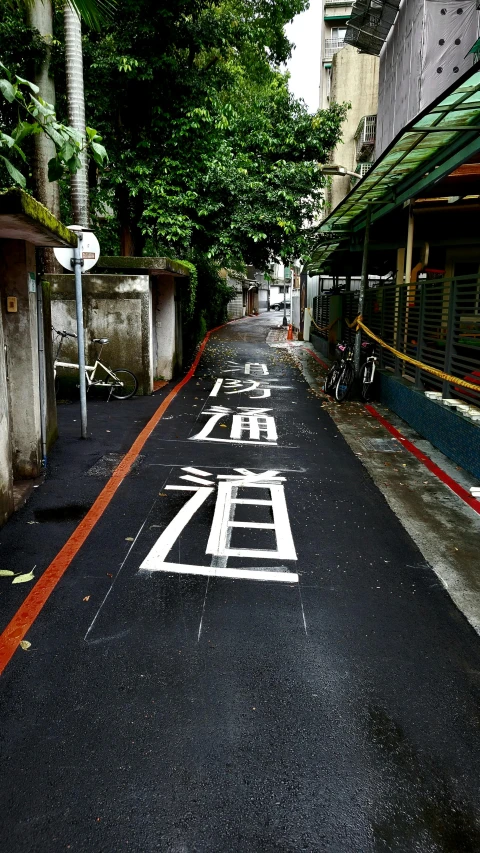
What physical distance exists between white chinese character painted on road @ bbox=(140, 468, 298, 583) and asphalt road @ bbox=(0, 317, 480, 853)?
0.08 feet

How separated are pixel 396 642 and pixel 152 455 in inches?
183

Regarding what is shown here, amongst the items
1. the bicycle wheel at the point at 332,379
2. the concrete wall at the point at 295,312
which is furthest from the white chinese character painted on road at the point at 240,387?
the concrete wall at the point at 295,312

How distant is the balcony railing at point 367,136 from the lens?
1053 inches

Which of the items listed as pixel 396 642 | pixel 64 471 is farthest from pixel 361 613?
pixel 64 471

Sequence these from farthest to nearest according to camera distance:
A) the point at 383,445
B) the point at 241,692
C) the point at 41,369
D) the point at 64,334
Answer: the point at 64,334, the point at 383,445, the point at 41,369, the point at 241,692

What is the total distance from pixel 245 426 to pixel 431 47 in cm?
949

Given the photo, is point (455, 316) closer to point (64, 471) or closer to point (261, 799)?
point (64, 471)

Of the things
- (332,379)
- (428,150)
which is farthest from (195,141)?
(428,150)

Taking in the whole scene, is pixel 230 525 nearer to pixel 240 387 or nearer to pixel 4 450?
pixel 4 450

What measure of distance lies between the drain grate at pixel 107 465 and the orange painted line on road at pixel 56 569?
0.20 ft

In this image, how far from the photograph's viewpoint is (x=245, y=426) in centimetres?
959

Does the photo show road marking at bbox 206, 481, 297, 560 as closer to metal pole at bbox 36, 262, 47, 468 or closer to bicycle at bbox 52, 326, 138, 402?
metal pole at bbox 36, 262, 47, 468

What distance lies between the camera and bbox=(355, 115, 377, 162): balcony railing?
26.7 metres

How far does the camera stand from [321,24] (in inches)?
1475
